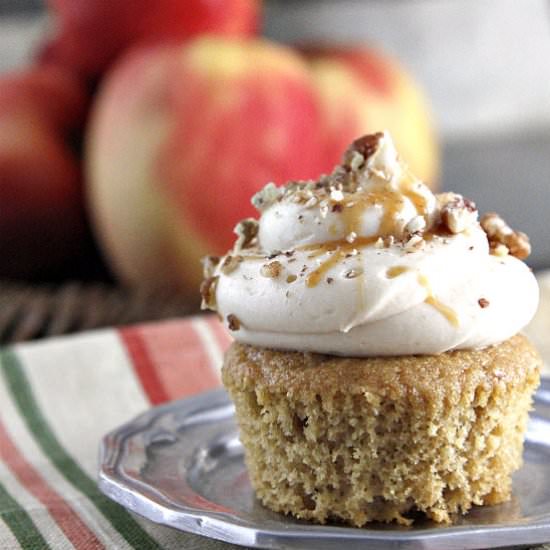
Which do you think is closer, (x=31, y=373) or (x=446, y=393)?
(x=446, y=393)

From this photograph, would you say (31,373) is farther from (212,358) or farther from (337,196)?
(337,196)

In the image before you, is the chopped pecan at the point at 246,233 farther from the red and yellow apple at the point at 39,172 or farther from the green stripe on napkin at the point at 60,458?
the red and yellow apple at the point at 39,172

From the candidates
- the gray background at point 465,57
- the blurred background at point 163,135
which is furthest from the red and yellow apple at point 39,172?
the gray background at point 465,57

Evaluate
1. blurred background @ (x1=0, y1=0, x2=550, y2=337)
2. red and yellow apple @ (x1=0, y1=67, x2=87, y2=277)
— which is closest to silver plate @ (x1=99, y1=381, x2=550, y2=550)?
blurred background @ (x1=0, y1=0, x2=550, y2=337)

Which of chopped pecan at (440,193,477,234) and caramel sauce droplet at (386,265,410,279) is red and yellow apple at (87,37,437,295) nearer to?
chopped pecan at (440,193,477,234)

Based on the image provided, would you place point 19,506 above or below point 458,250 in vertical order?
below

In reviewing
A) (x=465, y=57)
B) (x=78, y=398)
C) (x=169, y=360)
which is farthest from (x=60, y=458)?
(x=465, y=57)

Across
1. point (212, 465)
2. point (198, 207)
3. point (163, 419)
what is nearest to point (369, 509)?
point (212, 465)
